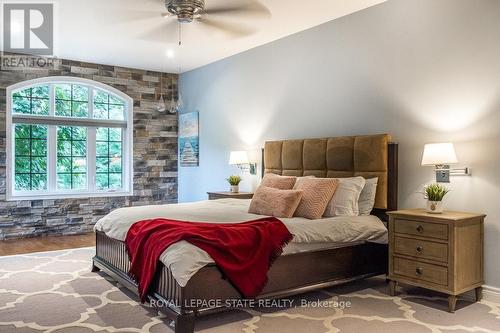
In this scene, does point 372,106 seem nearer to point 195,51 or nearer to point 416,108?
point 416,108

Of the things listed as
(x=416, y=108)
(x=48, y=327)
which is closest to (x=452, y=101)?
(x=416, y=108)

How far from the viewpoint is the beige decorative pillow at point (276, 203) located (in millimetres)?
3857

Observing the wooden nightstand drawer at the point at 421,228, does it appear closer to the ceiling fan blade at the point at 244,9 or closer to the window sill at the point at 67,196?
the ceiling fan blade at the point at 244,9

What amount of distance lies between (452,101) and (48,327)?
3.65m

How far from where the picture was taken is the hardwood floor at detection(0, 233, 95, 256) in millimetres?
5424

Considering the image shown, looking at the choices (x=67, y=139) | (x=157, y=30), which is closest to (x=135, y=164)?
(x=67, y=139)

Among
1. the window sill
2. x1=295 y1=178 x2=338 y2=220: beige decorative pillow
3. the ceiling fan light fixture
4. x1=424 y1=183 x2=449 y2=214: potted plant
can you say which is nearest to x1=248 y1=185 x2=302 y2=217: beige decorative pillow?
x1=295 y1=178 x2=338 y2=220: beige decorative pillow

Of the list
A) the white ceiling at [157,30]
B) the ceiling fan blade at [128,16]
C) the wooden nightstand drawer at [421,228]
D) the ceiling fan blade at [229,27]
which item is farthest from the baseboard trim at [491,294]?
the ceiling fan blade at [128,16]

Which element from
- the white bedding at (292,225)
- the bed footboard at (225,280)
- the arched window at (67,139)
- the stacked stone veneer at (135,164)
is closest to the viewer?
the bed footboard at (225,280)

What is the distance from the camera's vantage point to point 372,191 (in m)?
4.14

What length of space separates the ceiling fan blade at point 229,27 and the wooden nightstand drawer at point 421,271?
3111mm

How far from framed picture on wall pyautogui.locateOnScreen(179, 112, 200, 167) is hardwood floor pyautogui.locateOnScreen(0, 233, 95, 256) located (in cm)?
202

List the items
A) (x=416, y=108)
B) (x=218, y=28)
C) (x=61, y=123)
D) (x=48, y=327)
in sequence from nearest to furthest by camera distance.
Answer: (x=48, y=327) → (x=416, y=108) → (x=218, y=28) → (x=61, y=123)

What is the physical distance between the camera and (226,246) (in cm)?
291
